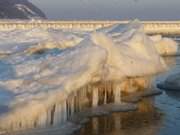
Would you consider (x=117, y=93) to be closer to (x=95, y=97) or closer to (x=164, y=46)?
(x=95, y=97)

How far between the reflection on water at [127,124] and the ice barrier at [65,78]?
3.65 ft

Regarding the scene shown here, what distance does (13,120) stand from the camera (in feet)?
62.4

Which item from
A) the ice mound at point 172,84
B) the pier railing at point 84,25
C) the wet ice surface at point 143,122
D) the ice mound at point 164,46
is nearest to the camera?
the wet ice surface at point 143,122

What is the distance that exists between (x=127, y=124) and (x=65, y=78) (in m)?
3.38

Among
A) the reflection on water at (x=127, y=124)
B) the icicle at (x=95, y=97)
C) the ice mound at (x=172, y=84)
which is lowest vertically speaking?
the reflection on water at (x=127, y=124)

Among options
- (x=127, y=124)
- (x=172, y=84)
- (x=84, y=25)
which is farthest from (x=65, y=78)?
(x=84, y=25)

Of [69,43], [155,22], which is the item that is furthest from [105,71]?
[155,22]

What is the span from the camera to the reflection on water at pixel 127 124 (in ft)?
70.0

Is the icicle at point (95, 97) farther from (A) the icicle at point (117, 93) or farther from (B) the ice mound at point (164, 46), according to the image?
(B) the ice mound at point (164, 46)

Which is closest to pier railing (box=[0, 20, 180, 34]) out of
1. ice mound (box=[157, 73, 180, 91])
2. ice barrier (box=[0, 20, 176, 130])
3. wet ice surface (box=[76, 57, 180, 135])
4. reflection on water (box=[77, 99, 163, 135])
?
ice mound (box=[157, 73, 180, 91])

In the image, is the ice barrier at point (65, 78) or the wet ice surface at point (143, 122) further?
the wet ice surface at point (143, 122)

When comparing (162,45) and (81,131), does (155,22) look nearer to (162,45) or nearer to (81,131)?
(162,45)

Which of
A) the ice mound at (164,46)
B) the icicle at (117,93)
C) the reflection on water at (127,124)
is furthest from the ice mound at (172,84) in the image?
the ice mound at (164,46)

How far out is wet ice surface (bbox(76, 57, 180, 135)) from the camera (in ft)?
70.0
